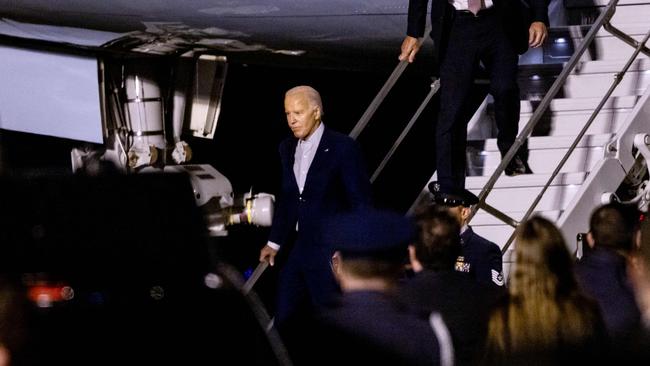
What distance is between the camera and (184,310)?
139 inches

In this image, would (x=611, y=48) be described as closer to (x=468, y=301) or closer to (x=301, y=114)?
(x=301, y=114)

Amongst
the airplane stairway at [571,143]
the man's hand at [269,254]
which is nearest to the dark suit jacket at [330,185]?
the man's hand at [269,254]

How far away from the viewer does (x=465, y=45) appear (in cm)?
700

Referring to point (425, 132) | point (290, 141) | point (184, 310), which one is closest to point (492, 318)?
point (184, 310)

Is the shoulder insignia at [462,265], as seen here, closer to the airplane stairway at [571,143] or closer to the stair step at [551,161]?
the airplane stairway at [571,143]

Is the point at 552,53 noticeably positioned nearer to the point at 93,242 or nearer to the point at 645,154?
the point at 645,154

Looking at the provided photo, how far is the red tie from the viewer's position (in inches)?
273

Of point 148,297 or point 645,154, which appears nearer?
point 148,297

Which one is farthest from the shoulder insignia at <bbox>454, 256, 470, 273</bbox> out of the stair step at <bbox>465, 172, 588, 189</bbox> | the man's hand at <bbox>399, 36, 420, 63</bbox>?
the stair step at <bbox>465, 172, 588, 189</bbox>

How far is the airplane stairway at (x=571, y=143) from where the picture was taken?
7.49 meters

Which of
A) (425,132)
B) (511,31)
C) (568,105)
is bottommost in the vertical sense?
(425,132)

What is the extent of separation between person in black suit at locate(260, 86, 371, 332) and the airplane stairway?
151 cm

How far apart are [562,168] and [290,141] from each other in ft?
8.09

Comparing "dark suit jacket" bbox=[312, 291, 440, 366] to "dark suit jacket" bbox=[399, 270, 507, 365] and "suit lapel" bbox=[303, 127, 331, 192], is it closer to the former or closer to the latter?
"dark suit jacket" bbox=[399, 270, 507, 365]
